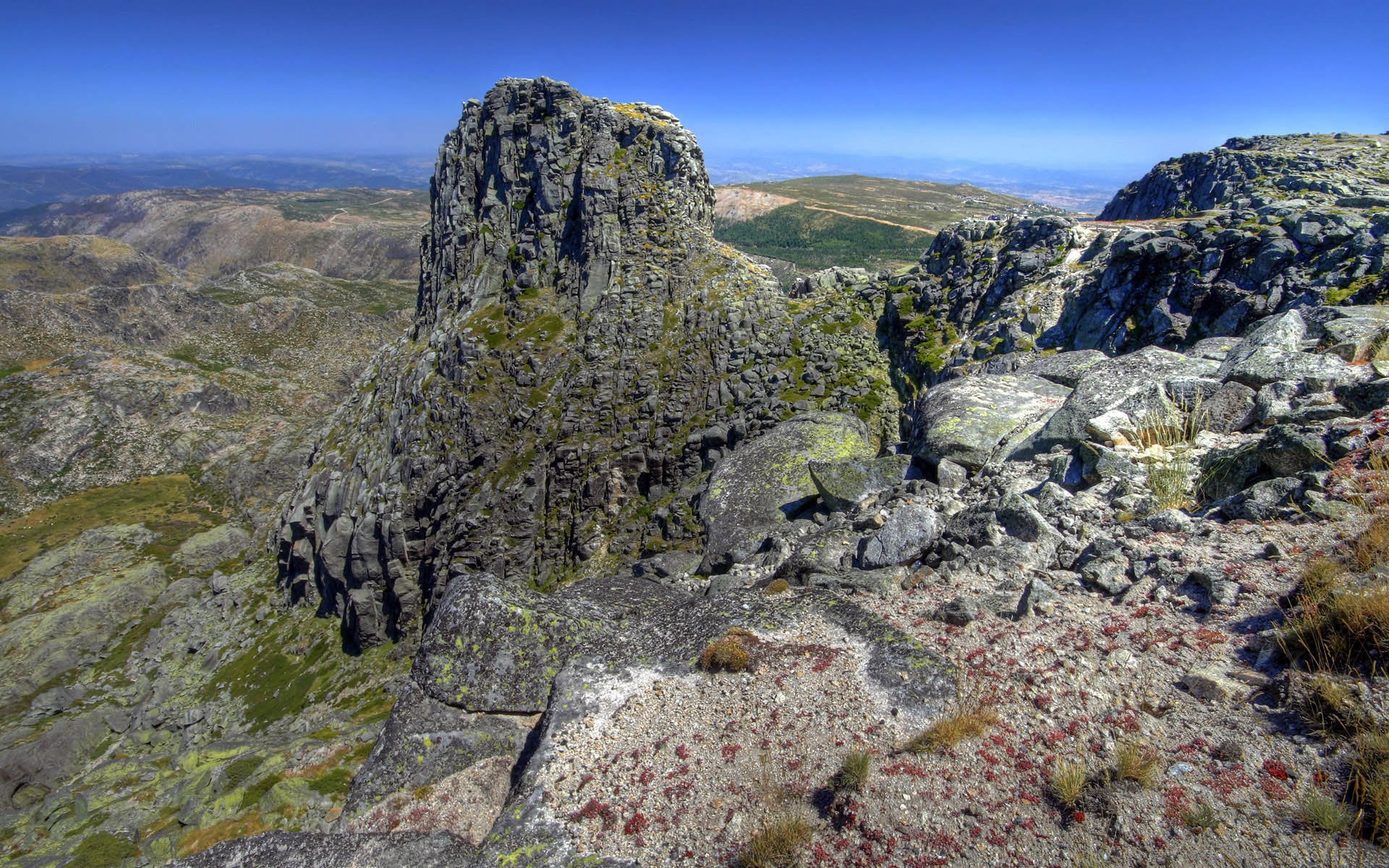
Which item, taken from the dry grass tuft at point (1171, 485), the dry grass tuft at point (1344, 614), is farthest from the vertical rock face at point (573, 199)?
the dry grass tuft at point (1344, 614)

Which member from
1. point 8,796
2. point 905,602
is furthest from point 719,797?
point 8,796

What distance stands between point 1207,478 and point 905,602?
6443 mm

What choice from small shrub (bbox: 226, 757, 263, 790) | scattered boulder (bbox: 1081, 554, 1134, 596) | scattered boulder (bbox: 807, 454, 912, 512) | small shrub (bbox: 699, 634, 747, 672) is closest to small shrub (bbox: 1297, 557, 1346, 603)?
scattered boulder (bbox: 1081, 554, 1134, 596)

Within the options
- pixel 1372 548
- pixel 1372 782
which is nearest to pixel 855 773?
pixel 1372 782

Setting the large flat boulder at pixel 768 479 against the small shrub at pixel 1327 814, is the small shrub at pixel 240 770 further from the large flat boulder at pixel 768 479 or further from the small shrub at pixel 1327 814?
the small shrub at pixel 1327 814

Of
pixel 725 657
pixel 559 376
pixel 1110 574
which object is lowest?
pixel 725 657

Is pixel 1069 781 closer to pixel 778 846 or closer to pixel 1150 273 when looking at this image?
pixel 778 846

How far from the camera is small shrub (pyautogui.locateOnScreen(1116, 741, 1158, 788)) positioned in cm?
667

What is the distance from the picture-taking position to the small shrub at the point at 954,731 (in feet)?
26.7

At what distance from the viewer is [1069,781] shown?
6922mm

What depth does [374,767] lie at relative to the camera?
11797 millimetres

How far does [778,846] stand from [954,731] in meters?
2.96

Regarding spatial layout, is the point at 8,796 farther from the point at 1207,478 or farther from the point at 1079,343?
the point at 1079,343

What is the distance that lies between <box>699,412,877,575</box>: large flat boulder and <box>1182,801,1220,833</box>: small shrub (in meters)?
14.0
